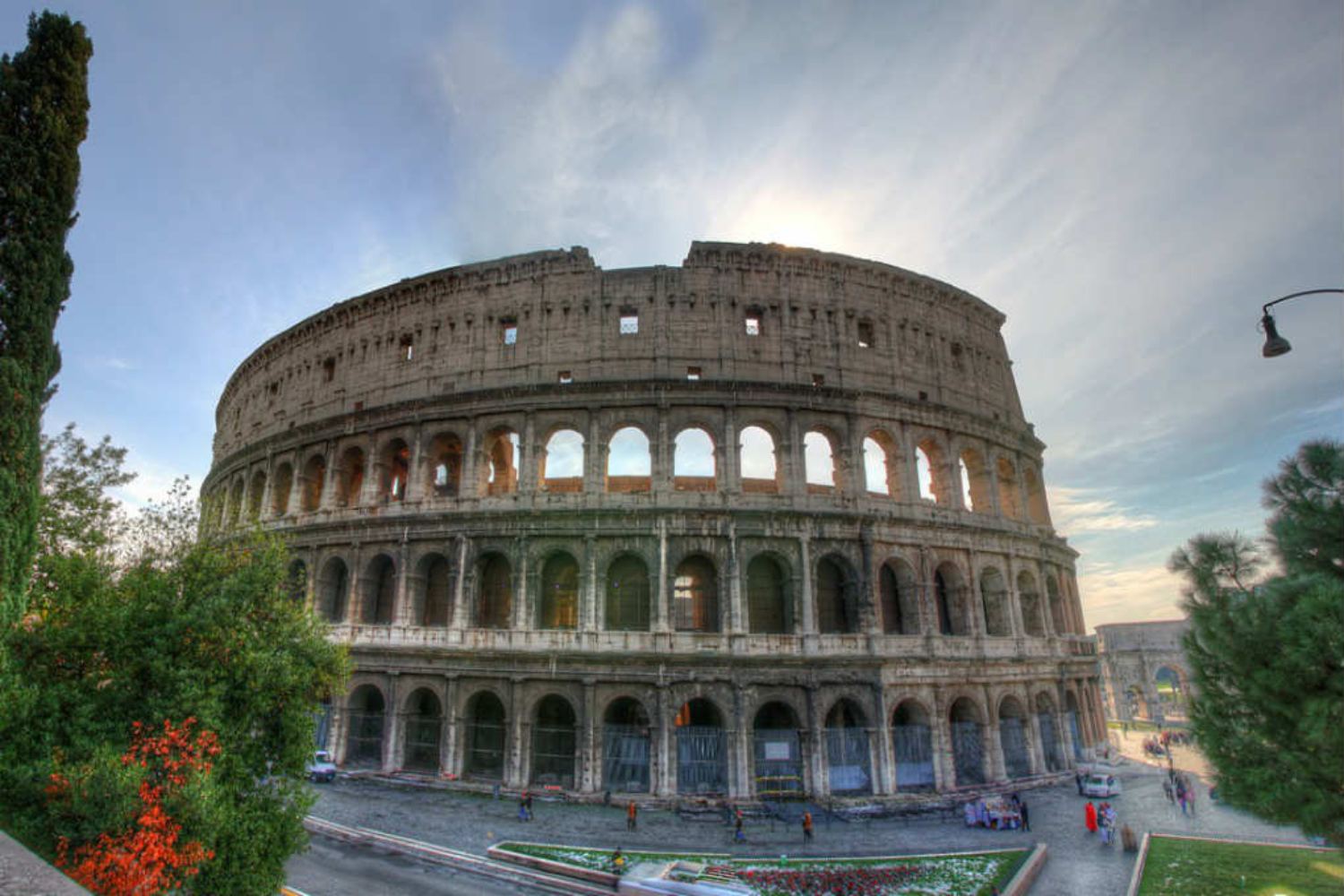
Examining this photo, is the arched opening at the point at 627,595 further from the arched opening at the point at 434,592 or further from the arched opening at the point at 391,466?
the arched opening at the point at 391,466

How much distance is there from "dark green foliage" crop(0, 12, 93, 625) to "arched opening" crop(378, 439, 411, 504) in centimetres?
1464

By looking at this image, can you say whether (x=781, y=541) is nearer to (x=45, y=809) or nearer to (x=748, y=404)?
(x=748, y=404)

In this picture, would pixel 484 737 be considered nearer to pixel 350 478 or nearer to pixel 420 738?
pixel 420 738

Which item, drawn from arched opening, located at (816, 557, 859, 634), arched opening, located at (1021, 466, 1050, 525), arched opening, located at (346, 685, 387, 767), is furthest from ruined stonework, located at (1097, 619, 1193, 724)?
arched opening, located at (346, 685, 387, 767)

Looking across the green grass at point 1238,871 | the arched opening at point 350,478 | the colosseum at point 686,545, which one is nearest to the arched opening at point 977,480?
the colosseum at point 686,545

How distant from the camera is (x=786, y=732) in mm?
21078

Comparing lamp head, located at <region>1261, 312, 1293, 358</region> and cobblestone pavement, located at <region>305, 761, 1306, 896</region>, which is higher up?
lamp head, located at <region>1261, 312, 1293, 358</region>

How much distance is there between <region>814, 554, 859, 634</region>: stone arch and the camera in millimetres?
23094

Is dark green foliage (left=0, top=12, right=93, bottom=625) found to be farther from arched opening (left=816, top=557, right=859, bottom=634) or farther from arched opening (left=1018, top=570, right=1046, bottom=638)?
arched opening (left=1018, top=570, right=1046, bottom=638)

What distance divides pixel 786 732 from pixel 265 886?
14.9m

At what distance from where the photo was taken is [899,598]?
24.3 m

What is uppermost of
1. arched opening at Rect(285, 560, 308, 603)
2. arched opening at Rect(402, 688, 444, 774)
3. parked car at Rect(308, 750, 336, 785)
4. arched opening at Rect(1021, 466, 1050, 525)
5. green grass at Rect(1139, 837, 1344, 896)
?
arched opening at Rect(1021, 466, 1050, 525)

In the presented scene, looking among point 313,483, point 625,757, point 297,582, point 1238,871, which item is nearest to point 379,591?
point 297,582

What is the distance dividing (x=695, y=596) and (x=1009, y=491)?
15.8m
